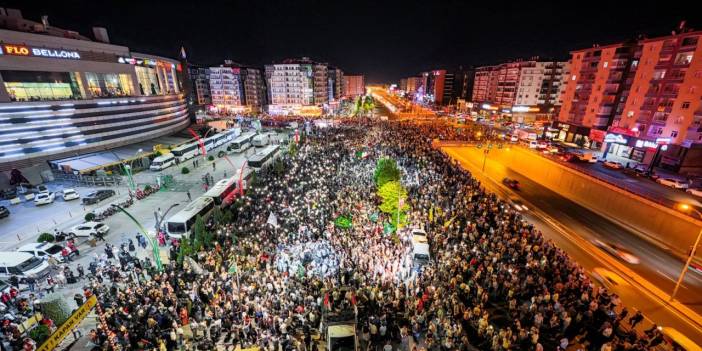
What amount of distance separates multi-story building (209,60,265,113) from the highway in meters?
83.6

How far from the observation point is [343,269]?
15430 millimetres

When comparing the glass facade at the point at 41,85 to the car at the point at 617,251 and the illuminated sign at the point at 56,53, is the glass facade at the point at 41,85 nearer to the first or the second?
the illuminated sign at the point at 56,53

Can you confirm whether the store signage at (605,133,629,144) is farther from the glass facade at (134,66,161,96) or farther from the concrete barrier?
the glass facade at (134,66,161,96)

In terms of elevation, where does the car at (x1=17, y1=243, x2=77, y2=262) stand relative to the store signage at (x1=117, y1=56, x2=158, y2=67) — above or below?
A: below

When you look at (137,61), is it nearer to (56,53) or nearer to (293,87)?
(56,53)

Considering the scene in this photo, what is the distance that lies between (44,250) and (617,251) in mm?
36653

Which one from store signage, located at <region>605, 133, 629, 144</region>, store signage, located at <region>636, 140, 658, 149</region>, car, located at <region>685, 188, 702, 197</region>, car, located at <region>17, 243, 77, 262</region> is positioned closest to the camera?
car, located at <region>17, 243, 77, 262</region>

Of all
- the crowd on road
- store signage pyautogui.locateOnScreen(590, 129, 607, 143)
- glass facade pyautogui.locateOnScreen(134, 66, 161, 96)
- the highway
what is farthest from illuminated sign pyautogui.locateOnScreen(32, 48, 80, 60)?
store signage pyautogui.locateOnScreen(590, 129, 607, 143)

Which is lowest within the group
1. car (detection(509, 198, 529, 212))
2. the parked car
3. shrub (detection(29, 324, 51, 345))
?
the parked car

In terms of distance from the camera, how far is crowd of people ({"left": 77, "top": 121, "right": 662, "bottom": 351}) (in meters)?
11.3

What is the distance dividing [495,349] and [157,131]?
55962 millimetres

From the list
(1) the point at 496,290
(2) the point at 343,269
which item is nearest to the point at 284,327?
(2) the point at 343,269

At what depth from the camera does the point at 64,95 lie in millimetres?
36000

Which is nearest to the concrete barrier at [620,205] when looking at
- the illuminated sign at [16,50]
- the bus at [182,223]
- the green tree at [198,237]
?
the green tree at [198,237]
